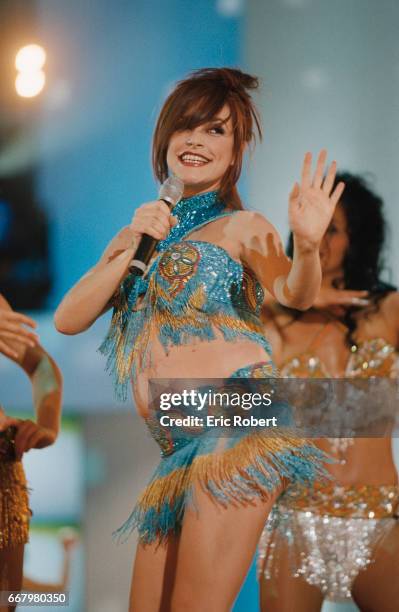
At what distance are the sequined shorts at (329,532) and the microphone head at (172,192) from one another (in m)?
0.88

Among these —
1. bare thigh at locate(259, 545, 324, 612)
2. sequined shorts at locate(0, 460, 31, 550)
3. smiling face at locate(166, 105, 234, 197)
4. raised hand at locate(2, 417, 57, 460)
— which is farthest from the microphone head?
bare thigh at locate(259, 545, 324, 612)

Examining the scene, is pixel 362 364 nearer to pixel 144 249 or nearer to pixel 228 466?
pixel 228 466

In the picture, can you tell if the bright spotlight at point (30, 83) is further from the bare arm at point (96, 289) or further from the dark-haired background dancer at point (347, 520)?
the dark-haired background dancer at point (347, 520)

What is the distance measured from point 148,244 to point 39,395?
0.66 metres

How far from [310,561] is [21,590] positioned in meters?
0.84

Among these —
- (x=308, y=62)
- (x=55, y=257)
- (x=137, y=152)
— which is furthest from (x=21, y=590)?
(x=308, y=62)

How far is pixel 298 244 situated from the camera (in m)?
2.02

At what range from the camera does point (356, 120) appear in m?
2.44

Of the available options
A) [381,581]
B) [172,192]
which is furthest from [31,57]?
[381,581]

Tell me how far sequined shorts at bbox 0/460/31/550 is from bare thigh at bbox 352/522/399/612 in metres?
0.96

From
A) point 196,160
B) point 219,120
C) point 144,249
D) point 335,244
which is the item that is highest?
point 219,120

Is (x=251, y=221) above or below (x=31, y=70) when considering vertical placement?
below

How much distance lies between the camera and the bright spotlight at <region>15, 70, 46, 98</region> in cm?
253

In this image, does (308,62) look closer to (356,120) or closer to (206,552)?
(356,120)
